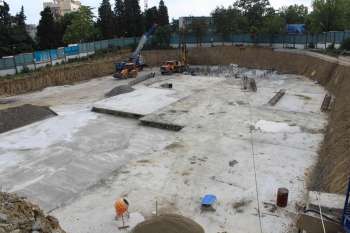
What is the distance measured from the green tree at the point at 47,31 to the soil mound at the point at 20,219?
127 ft

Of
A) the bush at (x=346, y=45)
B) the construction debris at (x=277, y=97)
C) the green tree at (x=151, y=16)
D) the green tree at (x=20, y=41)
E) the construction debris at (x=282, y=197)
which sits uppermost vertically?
the green tree at (x=151, y=16)

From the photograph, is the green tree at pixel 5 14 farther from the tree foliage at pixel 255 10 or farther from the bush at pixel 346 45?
the bush at pixel 346 45

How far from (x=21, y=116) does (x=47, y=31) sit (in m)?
26.1

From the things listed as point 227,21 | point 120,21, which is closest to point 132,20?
point 120,21

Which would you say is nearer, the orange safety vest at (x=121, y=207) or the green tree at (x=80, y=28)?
the orange safety vest at (x=121, y=207)

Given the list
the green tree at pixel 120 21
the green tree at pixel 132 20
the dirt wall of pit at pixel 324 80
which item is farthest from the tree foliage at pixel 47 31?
the dirt wall of pit at pixel 324 80

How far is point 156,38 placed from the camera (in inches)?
1759

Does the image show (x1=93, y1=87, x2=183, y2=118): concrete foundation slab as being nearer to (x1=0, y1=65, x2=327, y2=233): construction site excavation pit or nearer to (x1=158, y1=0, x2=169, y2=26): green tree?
(x1=0, y1=65, x2=327, y2=233): construction site excavation pit

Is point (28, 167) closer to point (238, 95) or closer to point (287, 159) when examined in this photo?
point (287, 159)

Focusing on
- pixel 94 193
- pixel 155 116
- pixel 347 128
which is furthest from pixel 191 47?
pixel 94 193

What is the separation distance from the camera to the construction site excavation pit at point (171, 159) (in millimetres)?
10711

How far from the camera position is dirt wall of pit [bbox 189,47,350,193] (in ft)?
37.9

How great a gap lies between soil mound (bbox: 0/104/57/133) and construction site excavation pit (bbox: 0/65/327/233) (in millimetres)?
642

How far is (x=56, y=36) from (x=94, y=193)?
120 ft
